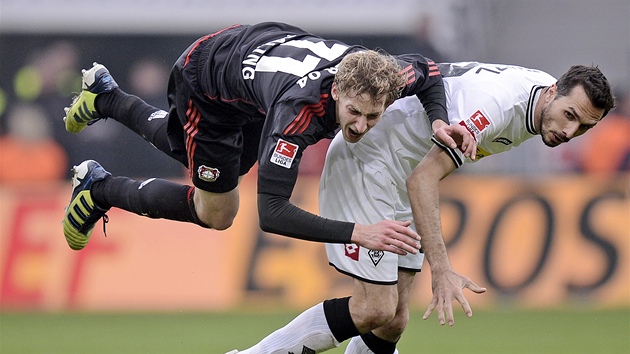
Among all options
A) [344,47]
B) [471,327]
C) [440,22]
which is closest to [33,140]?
[440,22]

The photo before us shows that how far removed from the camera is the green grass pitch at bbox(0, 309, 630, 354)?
350 inches

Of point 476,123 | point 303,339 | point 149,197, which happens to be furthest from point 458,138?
point 149,197

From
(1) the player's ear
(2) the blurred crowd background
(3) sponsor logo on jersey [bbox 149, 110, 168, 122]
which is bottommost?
(2) the blurred crowd background

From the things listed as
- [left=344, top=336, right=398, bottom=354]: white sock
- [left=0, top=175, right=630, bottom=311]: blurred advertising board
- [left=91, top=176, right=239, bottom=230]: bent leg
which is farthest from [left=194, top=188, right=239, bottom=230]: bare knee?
[left=0, top=175, right=630, bottom=311]: blurred advertising board

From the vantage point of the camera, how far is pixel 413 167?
6.72 meters

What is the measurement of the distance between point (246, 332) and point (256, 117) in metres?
3.59

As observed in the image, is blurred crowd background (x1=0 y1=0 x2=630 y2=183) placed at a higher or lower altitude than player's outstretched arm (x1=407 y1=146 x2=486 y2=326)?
lower

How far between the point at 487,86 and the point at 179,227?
18.3 ft

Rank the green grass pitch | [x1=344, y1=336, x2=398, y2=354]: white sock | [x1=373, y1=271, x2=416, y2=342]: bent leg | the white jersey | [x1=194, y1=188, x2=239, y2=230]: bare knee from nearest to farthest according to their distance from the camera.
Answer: the white jersey
[x1=373, y1=271, x2=416, y2=342]: bent leg
[x1=344, y1=336, x2=398, y2=354]: white sock
[x1=194, y1=188, x2=239, y2=230]: bare knee
the green grass pitch

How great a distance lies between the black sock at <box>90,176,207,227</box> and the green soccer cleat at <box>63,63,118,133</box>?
45cm

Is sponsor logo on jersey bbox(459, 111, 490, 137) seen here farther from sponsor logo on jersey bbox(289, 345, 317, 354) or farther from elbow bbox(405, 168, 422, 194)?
sponsor logo on jersey bbox(289, 345, 317, 354)

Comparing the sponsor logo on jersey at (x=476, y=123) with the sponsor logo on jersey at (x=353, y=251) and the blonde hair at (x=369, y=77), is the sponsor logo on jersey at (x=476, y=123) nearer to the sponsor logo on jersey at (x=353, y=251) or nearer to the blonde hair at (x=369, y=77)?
the blonde hair at (x=369, y=77)

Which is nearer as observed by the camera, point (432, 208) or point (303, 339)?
point (432, 208)

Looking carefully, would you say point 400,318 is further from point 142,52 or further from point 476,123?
point 142,52
